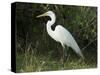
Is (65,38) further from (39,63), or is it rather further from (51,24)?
(39,63)

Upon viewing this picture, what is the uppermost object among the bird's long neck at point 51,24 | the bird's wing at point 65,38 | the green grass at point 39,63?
the bird's long neck at point 51,24

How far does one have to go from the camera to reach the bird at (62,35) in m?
2.82

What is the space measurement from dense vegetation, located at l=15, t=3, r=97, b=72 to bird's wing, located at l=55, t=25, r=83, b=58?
0.04 m

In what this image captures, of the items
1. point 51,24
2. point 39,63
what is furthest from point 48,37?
point 39,63

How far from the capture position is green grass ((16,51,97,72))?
8.82 feet

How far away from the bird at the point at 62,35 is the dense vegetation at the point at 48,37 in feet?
0.11

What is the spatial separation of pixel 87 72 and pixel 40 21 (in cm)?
76

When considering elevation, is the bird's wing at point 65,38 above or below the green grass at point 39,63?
above

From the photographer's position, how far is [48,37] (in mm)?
2822

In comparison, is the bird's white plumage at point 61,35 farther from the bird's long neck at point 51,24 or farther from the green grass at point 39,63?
the green grass at point 39,63

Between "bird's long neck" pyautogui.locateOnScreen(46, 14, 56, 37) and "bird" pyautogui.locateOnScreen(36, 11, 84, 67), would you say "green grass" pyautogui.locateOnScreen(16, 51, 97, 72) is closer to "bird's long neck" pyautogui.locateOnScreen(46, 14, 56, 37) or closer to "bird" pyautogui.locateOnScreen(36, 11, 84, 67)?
"bird" pyautogui.locateOnScreen(36, 11, 84, 67)

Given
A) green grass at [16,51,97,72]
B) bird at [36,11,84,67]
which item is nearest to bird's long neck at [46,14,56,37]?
bird at [36,11,84,67]

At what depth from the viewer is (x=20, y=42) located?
2.68 meters

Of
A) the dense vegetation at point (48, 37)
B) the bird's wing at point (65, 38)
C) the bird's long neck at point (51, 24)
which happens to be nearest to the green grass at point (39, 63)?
the dense vegetation at point (48, 37)
